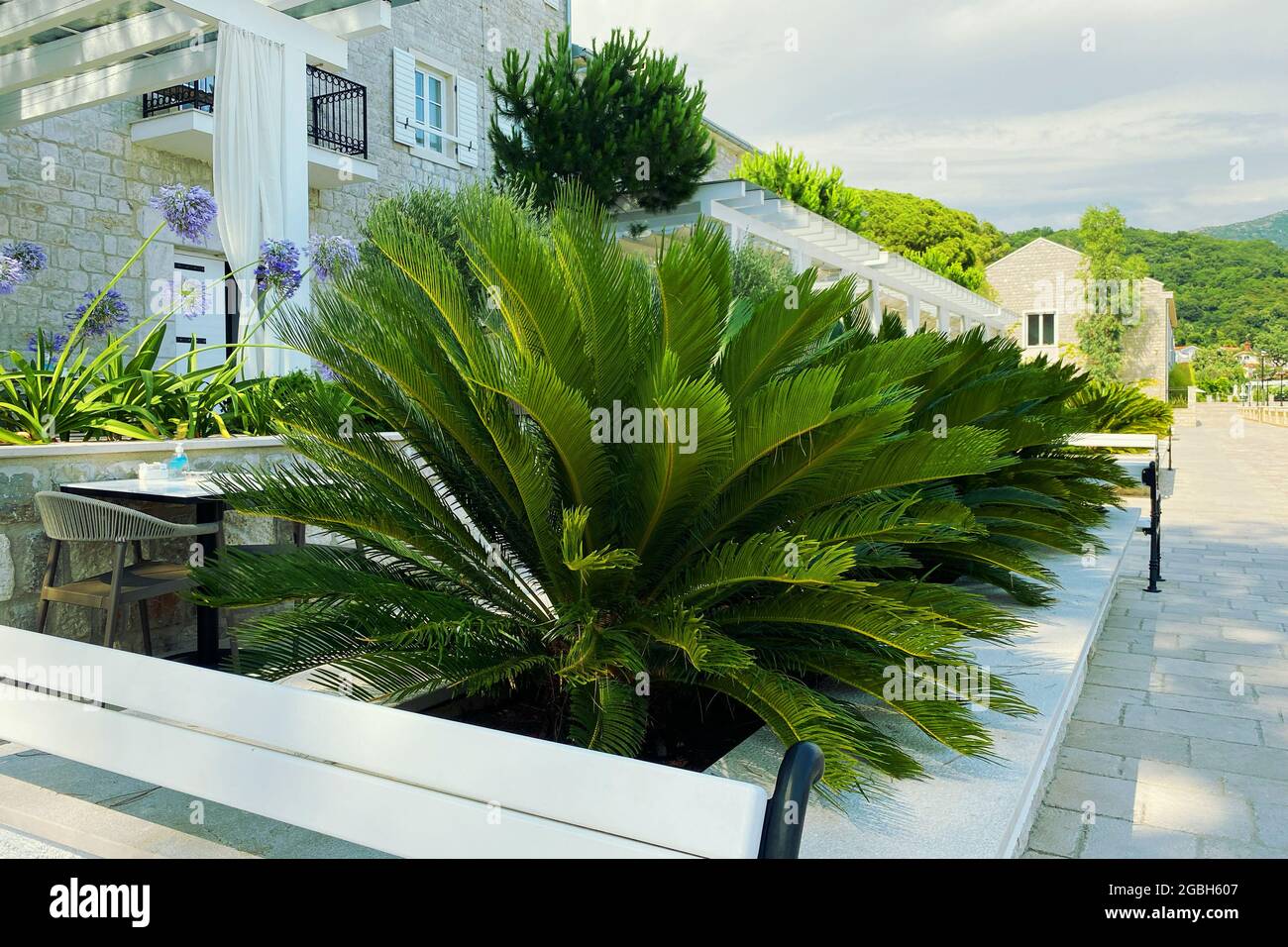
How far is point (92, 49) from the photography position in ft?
26.3

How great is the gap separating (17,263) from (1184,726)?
6.33 meters

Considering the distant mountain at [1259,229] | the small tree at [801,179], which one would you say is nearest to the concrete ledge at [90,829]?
the small tree at [801,179]

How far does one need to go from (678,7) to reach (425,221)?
10.3 meters

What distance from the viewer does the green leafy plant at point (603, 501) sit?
2271 mm

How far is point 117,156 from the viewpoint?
1096 cm

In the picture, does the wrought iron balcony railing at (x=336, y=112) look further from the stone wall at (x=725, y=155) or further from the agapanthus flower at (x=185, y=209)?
the stone wall at (x=725, y=155)

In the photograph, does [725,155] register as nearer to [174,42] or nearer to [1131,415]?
[1131,415]

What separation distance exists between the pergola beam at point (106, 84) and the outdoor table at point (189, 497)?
5395 millimetres

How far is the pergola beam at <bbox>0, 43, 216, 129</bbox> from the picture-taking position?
826cm

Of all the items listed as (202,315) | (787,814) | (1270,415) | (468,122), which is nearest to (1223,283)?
(1270,415)
